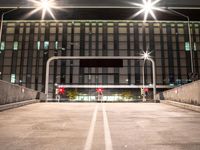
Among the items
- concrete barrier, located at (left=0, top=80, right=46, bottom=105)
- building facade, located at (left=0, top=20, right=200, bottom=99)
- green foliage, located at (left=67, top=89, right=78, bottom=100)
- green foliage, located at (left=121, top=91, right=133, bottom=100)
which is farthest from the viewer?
building facade, located at (left=0, top=20, right=200, bottom=99)

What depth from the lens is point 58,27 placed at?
66625 millimetres

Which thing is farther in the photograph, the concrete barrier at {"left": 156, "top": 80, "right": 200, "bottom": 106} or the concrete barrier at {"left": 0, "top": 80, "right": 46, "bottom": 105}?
the concrete barrier at {"left": 156, "top": 80, "right": 200, "bottom": 106}

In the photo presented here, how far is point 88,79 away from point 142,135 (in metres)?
57.1

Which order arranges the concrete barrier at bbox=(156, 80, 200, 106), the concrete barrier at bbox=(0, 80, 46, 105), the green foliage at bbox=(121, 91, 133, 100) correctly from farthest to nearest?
the green foliage at bbox=(121, 91, 133, 100)
the concrete barrier at bbox=(156, 80, 200, 106)
the concrete barrier at bbox=(0, 80, 46, 105)

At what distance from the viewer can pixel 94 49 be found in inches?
2537

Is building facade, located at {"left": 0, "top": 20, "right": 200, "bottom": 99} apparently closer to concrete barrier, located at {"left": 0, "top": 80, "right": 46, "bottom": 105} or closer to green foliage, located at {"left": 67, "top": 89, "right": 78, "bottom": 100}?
green foliage, located at {"left": 67, "top": 89, "right": 78, "bottom": 100}

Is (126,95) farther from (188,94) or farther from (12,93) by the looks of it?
(12,93)

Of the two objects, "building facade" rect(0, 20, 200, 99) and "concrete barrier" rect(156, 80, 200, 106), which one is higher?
"building facade" rect(0, 20, 200, 99)

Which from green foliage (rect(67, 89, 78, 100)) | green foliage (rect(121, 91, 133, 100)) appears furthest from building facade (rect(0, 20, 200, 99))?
green foliage (rect(121, 91, 133, 100))

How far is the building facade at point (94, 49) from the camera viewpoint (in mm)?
62438

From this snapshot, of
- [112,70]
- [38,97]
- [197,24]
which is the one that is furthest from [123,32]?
[38,97]

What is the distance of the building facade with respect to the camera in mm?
62438

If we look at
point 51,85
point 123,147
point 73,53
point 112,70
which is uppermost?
point 73,53

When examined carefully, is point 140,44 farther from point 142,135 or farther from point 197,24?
point 142,135
